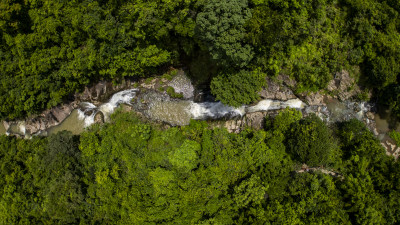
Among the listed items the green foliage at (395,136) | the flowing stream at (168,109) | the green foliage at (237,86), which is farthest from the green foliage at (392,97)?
the green foliage at (237,86)

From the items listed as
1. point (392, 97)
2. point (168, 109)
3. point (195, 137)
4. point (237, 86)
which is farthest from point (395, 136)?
point (168, 109)

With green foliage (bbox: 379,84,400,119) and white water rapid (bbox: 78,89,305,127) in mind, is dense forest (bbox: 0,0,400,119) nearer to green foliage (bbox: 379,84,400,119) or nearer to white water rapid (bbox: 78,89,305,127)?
green foliage (bbox: 379,84,400,119)

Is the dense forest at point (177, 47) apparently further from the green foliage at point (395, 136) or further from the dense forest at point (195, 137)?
the green foliage at point (395, 136)

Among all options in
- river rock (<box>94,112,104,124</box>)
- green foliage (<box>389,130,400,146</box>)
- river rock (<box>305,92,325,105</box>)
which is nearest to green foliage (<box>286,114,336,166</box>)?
river rock (<box>305,92,325,105</box>)

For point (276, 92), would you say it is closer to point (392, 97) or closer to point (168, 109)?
point (392, 97)

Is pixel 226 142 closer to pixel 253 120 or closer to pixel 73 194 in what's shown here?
pixel 253 120
